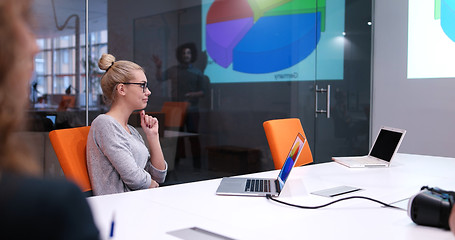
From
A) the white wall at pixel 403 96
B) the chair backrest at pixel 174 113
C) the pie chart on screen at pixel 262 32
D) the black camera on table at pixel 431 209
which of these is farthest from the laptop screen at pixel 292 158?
the white wall at pixel 403 96

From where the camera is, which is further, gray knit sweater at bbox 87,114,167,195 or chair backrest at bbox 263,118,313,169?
chair backrest at bbox 263,118,313,169

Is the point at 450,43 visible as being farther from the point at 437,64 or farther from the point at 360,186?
the point at 360,186

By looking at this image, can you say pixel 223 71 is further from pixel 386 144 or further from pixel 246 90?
pixel 386 144

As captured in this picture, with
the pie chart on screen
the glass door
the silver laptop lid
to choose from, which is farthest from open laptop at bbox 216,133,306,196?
the glass door

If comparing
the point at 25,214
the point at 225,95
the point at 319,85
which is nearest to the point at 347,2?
the point at 319,85

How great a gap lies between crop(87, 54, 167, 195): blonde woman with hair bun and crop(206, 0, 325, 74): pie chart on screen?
175 centimetres

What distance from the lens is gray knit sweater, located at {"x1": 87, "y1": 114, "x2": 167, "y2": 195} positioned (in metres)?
2.29

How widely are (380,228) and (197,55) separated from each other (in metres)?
2.96

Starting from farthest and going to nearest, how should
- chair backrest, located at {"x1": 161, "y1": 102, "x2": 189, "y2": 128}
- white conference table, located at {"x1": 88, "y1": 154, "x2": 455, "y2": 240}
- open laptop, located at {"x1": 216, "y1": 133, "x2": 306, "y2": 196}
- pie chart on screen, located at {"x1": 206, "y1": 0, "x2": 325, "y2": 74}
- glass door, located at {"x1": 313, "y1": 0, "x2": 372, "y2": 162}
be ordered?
glass door, located at {"x1": 313, "y1": 0, "x2": 372, "y2": 162} < pie chart on screen, located at {"x1": 206, "y1": 0, "x2": 325, "y2": 74} < chair backrest, located at {"x1": 161, "y1": 102, "x2": 189, "y2": 128} < open laptop, located at {"x1": 216, "y1": 133, "x2": 306, "y2": 196} < white conference table, located at {"x1": 88, "y1": 154, "x2": 455, "y2": 240}

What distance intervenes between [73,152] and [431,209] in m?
1.74

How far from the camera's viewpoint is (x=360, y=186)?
7.13 feet

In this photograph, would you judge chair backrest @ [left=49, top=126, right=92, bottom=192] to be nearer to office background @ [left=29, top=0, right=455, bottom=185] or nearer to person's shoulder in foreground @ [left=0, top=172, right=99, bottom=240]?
office background @ [left=29, top=0, right=455, bottom=185]

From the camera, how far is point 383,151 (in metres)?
2.94

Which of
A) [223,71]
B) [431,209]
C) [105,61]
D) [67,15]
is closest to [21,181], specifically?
[431,209]
